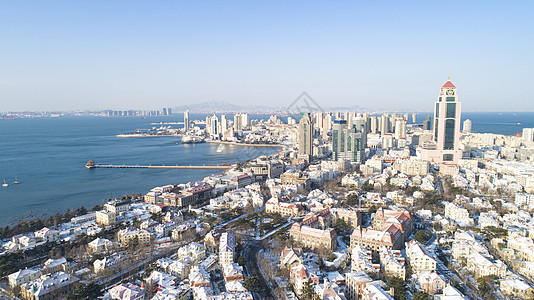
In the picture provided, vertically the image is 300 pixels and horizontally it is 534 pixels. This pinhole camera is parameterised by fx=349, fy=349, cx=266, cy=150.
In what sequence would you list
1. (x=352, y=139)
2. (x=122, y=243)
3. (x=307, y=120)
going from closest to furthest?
(x=122, y=243) < (x=352, y=139) < (x=307, y=120)

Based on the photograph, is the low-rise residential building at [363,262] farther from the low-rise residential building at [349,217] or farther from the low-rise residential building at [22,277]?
the low-rise residential building at [22,277]

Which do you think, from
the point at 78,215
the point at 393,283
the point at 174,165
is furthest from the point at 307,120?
the point at 393,283

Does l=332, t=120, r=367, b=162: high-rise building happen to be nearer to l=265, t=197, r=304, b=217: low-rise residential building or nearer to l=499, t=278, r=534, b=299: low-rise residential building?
l=265, t=197, r=304, b=217: low-rise residential building

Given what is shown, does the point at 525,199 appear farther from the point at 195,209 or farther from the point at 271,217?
the point at 195,209

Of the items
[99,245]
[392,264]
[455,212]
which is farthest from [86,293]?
[455,212]

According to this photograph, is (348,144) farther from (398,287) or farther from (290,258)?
(398,287)

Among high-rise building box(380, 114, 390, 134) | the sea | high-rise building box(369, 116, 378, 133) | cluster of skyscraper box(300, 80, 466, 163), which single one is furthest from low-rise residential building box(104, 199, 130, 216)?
high-rise building box(369, 116, 378, 133)
